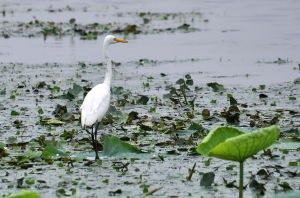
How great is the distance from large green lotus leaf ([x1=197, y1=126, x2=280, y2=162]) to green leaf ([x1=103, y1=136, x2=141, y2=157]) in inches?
112

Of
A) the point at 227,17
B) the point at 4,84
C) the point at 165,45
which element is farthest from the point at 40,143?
the point at 227,17

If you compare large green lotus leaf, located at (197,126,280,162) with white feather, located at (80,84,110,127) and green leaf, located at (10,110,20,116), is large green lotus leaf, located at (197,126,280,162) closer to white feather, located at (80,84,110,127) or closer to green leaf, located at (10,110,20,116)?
white feather, located at (80,84,110,127)

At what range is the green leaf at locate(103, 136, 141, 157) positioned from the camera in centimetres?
934

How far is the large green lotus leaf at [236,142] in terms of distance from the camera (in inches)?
234

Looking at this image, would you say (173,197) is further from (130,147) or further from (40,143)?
(40,143)

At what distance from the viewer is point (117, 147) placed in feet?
30.8

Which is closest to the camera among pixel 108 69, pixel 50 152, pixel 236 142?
pixel 236 142

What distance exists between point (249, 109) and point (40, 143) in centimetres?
335

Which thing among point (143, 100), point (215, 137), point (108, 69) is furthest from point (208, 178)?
point (143, 100)

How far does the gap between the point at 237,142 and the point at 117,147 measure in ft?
11.7

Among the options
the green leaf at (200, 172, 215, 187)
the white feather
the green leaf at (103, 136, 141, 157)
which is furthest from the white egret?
the green leaf at (200, 172, 215, 187)

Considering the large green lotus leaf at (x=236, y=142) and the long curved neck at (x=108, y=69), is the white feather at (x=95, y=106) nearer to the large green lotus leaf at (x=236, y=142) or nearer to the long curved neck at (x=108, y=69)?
the long curved neck at (x=108, y=69)

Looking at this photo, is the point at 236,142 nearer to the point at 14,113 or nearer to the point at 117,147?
the point at 117,147

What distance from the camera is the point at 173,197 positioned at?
785 cm
